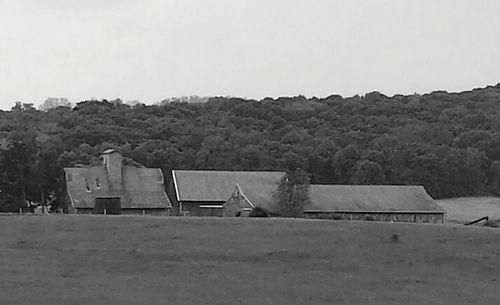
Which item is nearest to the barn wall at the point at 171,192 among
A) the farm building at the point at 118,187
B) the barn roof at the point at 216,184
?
the barn roof at the point at 216,184

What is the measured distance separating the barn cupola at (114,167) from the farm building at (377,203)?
19244 mm

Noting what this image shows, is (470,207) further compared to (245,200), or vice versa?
(470,207)

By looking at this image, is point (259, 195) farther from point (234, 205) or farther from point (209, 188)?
point (209, 188)

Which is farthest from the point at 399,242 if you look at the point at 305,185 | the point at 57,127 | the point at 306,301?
the point at 57,127

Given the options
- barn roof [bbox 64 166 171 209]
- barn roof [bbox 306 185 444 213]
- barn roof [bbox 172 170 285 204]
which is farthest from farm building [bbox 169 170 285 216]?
barn roof [bbox 306 185 444 213]

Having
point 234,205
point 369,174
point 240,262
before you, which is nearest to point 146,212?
point 234,205

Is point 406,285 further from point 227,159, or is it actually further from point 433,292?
point 227,159

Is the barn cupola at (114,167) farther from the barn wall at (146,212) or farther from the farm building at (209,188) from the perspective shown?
the farm building at (209,188)

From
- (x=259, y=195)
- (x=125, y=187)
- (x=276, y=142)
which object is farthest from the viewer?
(x=276, y=142)

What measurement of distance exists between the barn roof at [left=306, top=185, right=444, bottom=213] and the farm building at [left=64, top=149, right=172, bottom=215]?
15.6 metres

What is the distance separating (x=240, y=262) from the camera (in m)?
37.5

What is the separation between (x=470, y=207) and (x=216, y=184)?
1370 inches

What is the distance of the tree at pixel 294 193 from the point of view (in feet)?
261

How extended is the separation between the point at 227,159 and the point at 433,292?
82.5m
